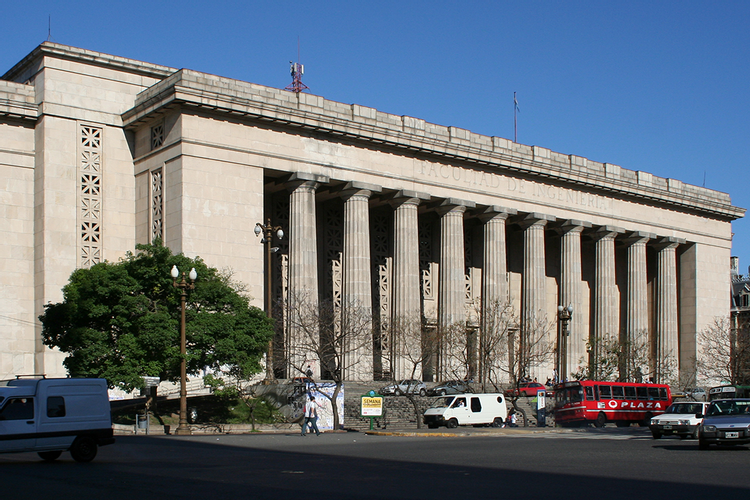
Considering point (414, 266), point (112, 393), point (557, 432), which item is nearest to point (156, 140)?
point (112, 393)

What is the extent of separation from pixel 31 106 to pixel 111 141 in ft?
16.6

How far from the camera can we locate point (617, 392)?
162 feet

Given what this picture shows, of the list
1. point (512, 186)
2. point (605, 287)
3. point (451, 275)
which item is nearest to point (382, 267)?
point (451, 275)

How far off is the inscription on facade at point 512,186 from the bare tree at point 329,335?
12778mm

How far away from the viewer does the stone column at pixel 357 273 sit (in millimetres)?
54812

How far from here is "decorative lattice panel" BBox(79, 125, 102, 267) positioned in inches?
2094

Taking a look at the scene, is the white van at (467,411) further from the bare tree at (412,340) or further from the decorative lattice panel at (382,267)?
the decorative lattice panel at (382,267)

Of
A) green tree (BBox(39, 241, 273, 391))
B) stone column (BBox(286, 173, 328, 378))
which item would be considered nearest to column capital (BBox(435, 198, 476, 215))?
stone column (BBox(286, 173, 328, 378))

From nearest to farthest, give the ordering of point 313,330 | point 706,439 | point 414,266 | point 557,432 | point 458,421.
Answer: point 706,439
point 557,432
point 458,421
point 313,330
point 414,266

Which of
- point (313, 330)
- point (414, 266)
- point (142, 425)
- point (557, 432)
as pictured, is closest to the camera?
point (142, 425)

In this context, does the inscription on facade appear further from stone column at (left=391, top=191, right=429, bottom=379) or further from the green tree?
the green tree

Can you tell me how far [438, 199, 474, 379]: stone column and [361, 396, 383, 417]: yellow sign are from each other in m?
21.4

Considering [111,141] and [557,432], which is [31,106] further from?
[557,432]

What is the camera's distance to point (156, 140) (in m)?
53.3
